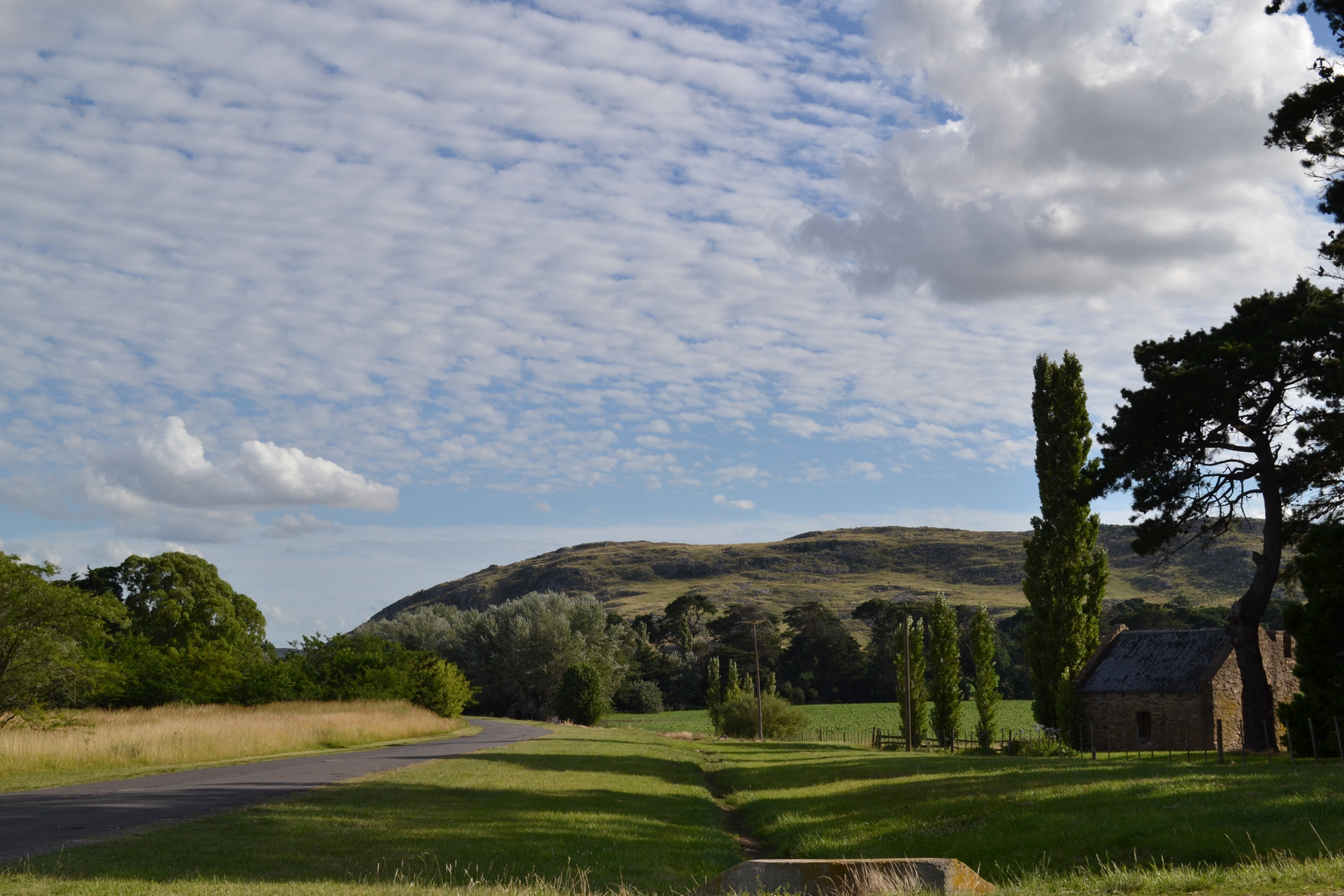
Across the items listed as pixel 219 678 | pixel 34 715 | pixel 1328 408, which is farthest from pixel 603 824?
pixel 219 678

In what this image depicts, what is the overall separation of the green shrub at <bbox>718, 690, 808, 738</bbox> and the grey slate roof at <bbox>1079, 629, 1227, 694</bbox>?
733 inches

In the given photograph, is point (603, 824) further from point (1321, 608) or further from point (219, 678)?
point (219, 678)

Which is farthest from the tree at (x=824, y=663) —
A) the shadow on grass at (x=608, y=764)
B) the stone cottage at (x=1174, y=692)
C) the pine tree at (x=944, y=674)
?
the shadow on grass at (x=608, y=764)

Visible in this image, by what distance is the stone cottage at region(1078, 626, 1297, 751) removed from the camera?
4281 centimetres

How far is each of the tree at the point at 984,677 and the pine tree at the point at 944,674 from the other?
1438 mm

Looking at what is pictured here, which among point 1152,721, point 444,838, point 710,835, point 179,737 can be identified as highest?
point 444,838

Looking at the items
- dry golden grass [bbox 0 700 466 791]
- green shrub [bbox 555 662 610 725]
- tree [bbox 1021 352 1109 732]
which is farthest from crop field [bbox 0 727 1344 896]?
green shrub [bbox 555 662 610 725]

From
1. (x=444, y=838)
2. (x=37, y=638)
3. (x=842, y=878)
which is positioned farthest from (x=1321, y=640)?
(x=37, y=638)

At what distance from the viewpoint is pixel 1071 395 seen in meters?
44.2

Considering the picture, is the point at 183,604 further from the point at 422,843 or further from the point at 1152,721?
the point at 422,843

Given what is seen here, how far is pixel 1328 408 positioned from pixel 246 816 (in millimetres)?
31434

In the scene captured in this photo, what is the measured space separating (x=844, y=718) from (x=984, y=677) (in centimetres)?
3735

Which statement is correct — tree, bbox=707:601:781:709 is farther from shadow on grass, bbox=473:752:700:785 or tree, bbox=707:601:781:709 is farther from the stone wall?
shadow on grass, bbox=473:752:700:785

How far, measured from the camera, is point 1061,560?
42.7 meters
